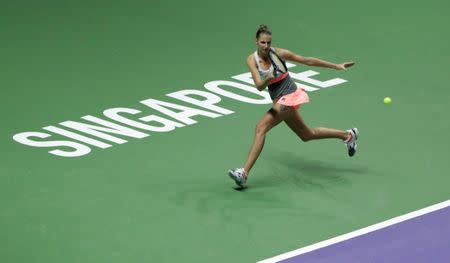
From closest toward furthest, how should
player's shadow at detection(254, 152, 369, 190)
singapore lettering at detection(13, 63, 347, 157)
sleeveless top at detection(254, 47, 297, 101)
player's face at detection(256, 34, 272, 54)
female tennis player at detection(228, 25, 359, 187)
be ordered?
player's face at detection(256, 34, 272, 54) → female tennis player at detection(228, 25, 359, 187) → sleeveless top at detection(254, 47, 297, 101) → player's shadow at detection(254, 152, 369, 190) → singapore lettering at detection(13, 63, 347, 157)

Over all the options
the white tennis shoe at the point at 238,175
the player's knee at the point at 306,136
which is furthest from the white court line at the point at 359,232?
the player's knee at the point at 306,136

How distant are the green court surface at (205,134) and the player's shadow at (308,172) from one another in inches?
1.2

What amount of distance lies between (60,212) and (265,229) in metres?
2.59

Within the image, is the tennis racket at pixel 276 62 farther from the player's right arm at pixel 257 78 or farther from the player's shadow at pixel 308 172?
the player's shadow at pixel 308 172

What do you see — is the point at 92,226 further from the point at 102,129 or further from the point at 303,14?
the point at 303,14

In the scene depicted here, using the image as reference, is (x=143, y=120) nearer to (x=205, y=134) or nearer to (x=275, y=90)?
(x=205, y=134)

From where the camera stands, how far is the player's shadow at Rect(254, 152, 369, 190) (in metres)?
16.2

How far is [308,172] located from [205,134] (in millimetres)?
1874

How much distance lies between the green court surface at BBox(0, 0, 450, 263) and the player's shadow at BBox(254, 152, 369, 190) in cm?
3

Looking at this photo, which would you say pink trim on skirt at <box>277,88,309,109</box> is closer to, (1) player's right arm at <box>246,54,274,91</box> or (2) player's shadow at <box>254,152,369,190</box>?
(1) player's right arm at <box>246,54,274,91</box>

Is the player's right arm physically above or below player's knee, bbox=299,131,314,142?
above

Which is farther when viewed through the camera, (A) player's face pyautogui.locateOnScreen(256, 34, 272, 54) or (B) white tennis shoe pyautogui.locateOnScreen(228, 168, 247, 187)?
(B) white tennis shoe pyautogui.locateOnScreen(228, 168, 247, 187)

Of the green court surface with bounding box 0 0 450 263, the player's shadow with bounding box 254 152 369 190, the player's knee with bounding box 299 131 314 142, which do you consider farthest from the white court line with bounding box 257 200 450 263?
the player's knee with bounding box 299 131 314 142

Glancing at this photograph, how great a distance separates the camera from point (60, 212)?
15.3 metres
